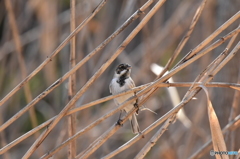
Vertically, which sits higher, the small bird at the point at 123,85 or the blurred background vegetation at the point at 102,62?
the blurred background vegetation at the point at 102,62

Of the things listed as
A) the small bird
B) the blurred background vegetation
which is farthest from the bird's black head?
the blurred background vegetation

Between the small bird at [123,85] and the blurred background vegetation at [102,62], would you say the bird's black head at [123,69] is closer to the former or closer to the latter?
the small bird at [123,85]

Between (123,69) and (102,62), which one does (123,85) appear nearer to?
(123,69)

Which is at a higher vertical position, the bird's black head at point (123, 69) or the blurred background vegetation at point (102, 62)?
the blurred background vegetation at point (102, 62)

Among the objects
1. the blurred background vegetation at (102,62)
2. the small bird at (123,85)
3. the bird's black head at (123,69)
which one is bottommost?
the small bird at (123,85)

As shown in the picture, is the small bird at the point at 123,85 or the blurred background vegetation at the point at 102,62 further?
the blurred background vegetation at the point at 102,62

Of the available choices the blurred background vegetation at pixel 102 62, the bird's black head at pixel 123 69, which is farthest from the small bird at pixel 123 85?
the blurred background vegetation at pixel 102 62

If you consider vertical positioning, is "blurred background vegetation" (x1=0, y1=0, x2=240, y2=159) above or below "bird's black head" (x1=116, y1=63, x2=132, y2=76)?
above

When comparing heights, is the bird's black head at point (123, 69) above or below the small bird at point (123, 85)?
above

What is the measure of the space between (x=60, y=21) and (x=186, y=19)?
1101 millimetres

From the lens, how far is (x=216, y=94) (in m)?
3.28

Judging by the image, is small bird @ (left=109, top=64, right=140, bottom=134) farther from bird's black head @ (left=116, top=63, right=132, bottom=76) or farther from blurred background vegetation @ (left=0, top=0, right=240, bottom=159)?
blurred background vegetation @ (left=0, top=0, right=240, bottom=159)

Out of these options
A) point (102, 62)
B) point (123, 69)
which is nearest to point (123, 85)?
point (123, 69)

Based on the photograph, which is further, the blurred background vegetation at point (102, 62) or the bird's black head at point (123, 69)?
the blurred background vegetation at point (102, 62)
